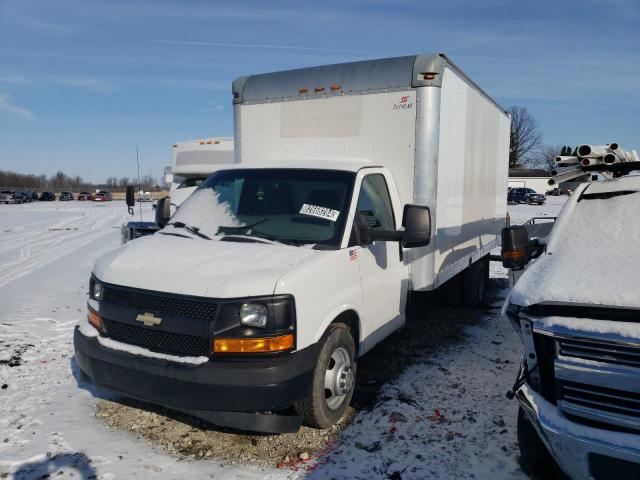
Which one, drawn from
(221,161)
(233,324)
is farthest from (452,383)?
(221,161)

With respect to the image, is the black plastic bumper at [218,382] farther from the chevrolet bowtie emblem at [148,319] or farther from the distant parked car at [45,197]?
the distant parked car at [45,197]

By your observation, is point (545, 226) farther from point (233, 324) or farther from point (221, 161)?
point (221, 161)

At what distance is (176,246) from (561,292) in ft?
9.26

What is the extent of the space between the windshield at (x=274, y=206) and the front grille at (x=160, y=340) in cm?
106

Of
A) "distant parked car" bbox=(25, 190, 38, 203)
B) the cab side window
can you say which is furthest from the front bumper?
"distant parked car" bbox=(25, 190, 38, 203)

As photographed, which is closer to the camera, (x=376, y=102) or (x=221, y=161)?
(x=376, y=102)

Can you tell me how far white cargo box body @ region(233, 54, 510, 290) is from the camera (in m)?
5.28

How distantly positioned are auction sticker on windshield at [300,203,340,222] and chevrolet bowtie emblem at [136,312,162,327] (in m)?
1.54

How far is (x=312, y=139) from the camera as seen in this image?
5.76 metres

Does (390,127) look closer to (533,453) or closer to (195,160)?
(533,453)

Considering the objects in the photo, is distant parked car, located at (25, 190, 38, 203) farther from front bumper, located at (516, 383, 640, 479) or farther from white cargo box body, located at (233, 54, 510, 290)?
front bumper, located at (516, 383, 640, 479)

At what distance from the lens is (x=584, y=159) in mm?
4430

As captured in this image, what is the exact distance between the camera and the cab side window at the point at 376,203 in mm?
4668

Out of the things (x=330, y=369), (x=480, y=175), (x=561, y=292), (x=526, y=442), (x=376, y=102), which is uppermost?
(x=376, y=102)
